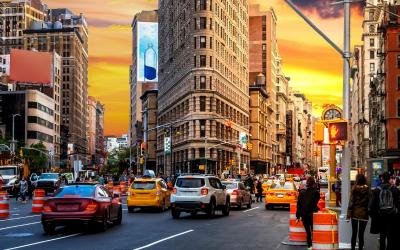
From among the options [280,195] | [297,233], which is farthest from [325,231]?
[280,195]

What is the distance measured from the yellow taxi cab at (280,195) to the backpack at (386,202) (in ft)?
75.8

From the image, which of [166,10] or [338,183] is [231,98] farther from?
[338,183]

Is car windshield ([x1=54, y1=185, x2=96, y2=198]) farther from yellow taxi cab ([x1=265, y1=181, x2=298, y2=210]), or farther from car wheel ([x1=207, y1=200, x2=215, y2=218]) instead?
yellow taxi cab ([x1=265, y1=181, x2=298, y2=210])

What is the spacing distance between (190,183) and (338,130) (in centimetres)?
1296

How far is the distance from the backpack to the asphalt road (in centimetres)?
396

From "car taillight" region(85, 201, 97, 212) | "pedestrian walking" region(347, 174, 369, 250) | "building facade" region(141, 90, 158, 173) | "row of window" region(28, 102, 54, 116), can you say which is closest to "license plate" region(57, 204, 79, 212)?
"car taillight" region(85, 201, 97, 212)

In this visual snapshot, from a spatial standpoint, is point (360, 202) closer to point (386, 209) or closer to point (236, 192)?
point (386, 209)

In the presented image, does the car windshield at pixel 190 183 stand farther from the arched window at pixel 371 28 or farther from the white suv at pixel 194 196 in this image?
the arched window at pixel 371 28

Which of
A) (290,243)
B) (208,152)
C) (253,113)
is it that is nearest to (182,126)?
(208,152)

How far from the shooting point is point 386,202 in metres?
14.1

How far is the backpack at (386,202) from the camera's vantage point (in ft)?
46.2

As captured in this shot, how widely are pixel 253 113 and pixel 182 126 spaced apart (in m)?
39.7

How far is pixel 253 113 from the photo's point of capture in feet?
469

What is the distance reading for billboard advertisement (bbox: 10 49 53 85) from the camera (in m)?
148
